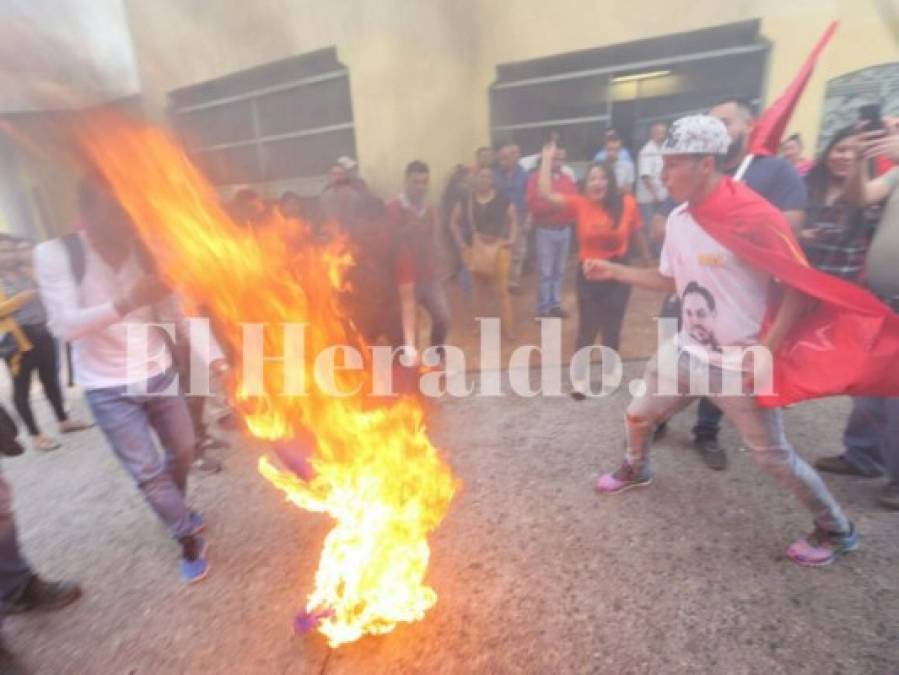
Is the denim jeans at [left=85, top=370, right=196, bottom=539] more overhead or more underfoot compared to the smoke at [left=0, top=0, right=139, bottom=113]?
more underfoot

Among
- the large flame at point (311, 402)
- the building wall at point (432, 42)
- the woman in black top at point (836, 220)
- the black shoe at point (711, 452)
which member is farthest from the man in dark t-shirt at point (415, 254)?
the woman in black top at point (836, 220)

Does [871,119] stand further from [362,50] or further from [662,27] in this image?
[362,50]

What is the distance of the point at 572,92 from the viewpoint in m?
3.88

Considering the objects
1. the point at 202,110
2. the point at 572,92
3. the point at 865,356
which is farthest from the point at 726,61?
the point at 202,110

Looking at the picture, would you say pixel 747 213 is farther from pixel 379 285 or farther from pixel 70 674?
pixel 70 674

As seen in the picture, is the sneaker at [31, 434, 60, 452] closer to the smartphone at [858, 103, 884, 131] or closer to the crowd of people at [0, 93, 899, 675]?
the crowd of people at [0, 93, 899, 675]

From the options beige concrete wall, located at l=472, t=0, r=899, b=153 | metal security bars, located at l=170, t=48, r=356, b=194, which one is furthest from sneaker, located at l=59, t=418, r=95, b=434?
beige concrete wall, located at l=472, t=0, r=899, b=153

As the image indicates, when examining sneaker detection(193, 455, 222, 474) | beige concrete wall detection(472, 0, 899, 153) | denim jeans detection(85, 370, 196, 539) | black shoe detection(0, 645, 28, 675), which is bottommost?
black shoe detection(0, 645, 28, 675)

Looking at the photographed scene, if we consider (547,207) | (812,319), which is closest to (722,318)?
(812,319)

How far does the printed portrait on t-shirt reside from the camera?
221cm

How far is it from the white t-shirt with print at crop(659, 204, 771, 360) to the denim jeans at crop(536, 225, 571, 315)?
289cm

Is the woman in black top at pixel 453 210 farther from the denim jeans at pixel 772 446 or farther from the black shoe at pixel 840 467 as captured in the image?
the black shoe at pixel 840 467

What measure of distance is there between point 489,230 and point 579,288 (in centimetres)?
126

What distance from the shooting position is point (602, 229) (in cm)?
384
